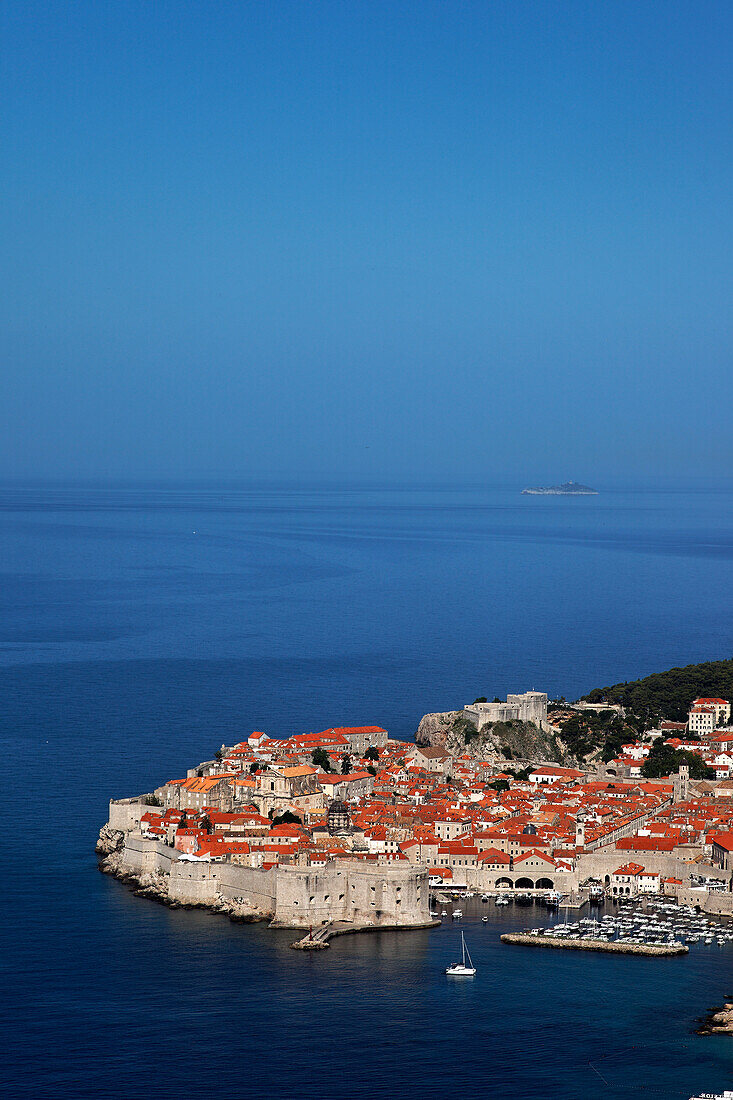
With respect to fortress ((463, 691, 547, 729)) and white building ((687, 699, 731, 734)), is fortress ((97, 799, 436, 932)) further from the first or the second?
white building ((687, 699, 731, 734))

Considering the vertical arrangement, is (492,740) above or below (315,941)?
above

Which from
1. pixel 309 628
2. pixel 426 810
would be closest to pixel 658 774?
pixel 426 810

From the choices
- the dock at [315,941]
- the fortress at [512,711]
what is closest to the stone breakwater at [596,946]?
the dock at [315,941]

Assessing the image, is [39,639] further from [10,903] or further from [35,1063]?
[35,1063]

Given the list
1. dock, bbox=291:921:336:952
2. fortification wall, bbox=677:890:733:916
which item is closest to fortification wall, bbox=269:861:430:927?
dock, bbox=291:921:336:952

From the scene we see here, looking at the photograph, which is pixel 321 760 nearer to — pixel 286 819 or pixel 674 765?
pixel 286 819

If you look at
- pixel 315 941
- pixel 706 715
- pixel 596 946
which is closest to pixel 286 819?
pixel 315 941
